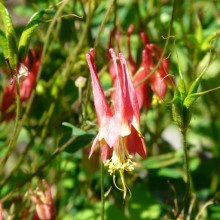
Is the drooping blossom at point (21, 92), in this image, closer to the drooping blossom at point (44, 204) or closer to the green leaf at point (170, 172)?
the drooping blossom at point (44, 204)

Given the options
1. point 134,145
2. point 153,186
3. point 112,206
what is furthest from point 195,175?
point 134,145

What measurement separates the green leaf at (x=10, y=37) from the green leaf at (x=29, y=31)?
1 cm

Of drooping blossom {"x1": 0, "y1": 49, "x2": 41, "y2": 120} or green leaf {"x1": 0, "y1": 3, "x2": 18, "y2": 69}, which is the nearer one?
green leaf {"x1": 0, "y1": 3, "x2": 18, "y2": 69}

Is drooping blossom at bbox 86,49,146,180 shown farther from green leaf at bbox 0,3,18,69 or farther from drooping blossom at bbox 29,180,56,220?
drooping blossom at bbox 29,180,56,220

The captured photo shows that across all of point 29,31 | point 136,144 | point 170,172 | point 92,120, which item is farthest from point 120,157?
point 170,172

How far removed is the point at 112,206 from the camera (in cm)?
161

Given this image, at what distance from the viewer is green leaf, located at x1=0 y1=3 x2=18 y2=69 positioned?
1.02 meters

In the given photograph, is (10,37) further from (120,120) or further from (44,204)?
(44,204)

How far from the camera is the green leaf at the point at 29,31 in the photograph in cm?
103

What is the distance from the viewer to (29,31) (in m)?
1.03

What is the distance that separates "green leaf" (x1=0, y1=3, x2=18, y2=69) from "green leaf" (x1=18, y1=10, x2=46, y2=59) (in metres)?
0.01

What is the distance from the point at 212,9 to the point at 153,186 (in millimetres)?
596

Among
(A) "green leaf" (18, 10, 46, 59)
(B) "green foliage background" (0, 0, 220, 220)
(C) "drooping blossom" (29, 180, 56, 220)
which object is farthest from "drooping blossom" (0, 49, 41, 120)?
(A) "green leaf" (18, 10, 46, 59)

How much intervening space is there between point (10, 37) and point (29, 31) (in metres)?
0.03
